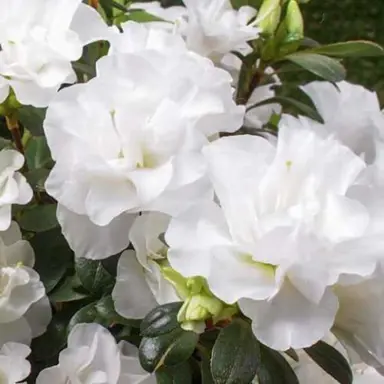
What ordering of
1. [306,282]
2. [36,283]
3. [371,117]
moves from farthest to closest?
[371,117] < [36,283] < [306,282]

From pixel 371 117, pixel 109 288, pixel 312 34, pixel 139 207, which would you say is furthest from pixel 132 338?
pixel 312 34

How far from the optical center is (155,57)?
54cm

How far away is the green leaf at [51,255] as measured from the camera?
0.64 meters

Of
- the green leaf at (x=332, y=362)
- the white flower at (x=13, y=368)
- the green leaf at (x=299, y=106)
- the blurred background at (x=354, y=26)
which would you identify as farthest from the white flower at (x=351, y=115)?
the blurred background at (x=354, y=26)

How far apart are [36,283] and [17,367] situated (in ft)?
0.23

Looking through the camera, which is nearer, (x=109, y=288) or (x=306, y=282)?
(x=306, y=282)

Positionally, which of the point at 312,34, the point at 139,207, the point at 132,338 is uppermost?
the point at 139,207

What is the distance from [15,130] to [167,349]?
219 millimetres

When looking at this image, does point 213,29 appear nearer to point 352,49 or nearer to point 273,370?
point 352,49

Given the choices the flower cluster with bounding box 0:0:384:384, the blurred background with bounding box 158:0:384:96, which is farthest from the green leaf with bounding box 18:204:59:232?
the blurred background with bounding box 158:0:384:96

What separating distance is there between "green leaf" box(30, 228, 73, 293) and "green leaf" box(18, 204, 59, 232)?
2cm

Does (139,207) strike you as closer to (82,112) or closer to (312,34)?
(82,112)

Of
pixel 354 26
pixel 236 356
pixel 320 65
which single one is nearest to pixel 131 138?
pixel 236 356

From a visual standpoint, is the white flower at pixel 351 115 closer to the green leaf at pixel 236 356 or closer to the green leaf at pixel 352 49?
the green leaf at pixel 352 49
